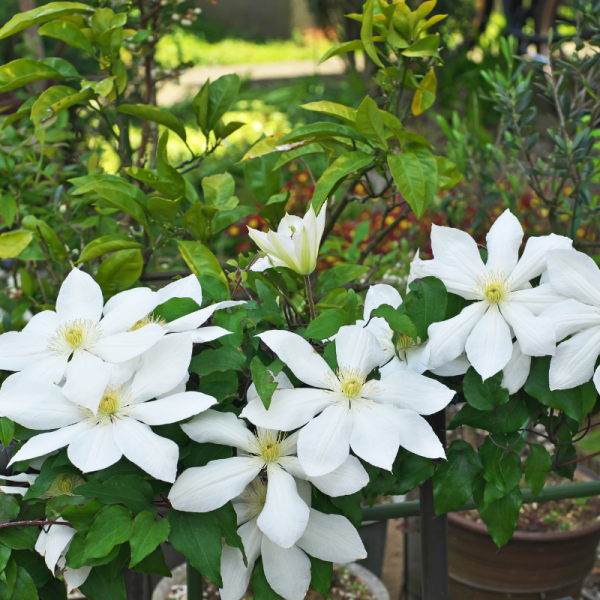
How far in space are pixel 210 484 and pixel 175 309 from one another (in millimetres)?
181

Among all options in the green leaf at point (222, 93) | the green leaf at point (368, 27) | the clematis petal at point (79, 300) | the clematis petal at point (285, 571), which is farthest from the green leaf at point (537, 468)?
the green leaf at point (222, 93)

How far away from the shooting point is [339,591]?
4.66ft

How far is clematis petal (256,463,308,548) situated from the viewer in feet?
1.59

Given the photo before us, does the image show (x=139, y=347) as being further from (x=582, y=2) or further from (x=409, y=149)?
(x=582, y=2)

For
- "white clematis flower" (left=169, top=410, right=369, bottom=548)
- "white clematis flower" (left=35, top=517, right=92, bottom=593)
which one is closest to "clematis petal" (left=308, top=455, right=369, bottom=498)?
"white clematis flower" (left=169, top=410, right=369, bottom=548)

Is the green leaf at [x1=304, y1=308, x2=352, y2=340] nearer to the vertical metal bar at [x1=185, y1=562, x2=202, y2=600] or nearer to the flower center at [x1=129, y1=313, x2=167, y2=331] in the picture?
the flower center at [x1=129, y1=313, x2=167, y2=331]

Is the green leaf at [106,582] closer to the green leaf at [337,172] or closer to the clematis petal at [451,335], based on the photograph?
the clematis petal at [451,335]

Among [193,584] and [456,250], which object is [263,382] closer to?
[456,250]

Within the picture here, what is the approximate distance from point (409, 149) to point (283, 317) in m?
0.33

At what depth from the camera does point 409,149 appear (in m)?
0.84

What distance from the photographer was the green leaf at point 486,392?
549 millimetres

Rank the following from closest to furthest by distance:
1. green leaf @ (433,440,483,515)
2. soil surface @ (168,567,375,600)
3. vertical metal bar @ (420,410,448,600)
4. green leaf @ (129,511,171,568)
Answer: green leaf @ (129,511,171,568), green leaf @ (433,440,483,515), vertical metal bar @ (420,410,448,600), soil surface @ (168,567,375,600)

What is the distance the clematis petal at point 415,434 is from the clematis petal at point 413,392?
1 cm

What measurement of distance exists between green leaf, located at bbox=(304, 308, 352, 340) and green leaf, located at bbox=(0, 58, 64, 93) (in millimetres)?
549
